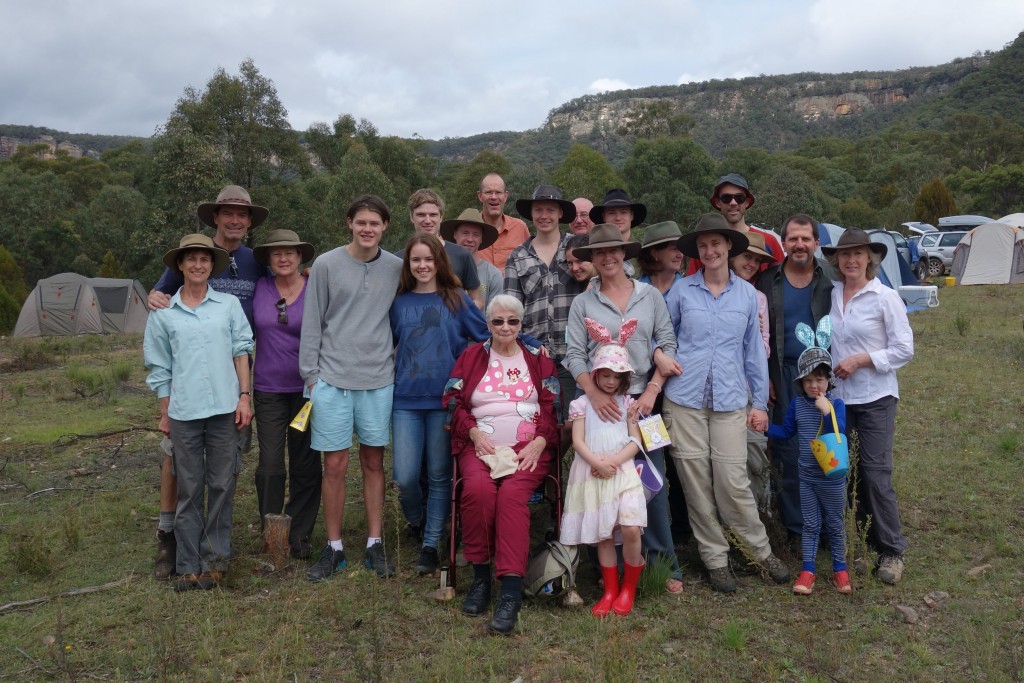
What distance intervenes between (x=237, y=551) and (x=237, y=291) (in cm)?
173

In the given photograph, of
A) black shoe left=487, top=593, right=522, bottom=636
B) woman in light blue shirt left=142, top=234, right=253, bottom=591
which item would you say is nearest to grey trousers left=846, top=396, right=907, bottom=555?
black shoe left=487, top=593, right=522, bottom=636

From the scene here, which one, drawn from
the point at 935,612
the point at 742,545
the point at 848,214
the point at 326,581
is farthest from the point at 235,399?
the point at 848,214

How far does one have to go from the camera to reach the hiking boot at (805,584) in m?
4.03

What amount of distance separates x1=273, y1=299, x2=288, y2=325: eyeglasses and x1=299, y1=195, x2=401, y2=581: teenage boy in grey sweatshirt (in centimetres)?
24

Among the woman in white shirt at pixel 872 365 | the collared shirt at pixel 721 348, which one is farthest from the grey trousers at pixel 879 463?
the collared shirt at pixel 721 348

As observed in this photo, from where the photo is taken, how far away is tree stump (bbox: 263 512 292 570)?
4.55 metres

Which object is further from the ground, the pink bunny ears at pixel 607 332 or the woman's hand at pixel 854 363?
the pink bunny ears at pixel 607 332

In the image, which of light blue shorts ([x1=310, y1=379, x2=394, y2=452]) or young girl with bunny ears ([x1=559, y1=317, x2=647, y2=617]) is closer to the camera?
young girl with bunny ears ([x1=559, y1=317, x2=647, y2=617])

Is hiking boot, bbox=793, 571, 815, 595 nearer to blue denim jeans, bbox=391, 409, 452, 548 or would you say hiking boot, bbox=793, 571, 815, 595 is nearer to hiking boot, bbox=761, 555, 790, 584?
hiking boot, bbox=761, 555, 790, 584

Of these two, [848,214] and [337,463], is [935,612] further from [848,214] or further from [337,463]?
[848,214]

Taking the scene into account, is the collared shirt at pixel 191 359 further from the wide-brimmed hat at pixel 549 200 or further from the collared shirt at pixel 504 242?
the collared shirt at pixel 504 242

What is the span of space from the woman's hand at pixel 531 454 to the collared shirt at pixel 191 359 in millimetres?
1711

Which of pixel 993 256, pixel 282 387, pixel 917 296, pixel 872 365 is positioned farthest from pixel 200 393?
pixel 993 256

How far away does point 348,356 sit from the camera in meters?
4.31
